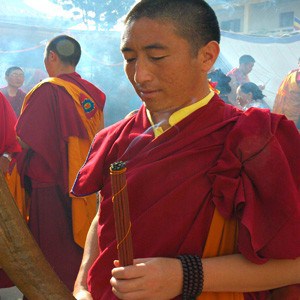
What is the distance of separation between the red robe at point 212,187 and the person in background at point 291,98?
544 cm

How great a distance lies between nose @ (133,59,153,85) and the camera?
118 centimetres

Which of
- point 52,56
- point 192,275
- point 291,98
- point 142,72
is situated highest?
point 142,72

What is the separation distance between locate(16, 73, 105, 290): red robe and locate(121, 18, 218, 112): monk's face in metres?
2.13

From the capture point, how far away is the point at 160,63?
3.89 ft

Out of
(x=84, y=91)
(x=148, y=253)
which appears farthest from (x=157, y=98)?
(x=84, y=91)

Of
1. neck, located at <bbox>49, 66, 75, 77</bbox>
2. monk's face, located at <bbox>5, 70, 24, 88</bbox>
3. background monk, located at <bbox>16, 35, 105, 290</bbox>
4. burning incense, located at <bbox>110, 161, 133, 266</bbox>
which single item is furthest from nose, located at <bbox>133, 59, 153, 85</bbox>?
monk's face, located at <bbox>5, 70, 24, 88</bbox>

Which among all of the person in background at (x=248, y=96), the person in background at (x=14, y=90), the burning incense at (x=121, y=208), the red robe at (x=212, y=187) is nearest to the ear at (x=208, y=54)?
the red robe at (x=212, y=187)

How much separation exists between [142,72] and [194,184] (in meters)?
0.31

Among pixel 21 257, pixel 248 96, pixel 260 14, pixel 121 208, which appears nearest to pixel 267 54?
pixel 248 96

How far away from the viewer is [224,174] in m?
1.13

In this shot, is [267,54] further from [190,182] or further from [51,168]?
[190,182]

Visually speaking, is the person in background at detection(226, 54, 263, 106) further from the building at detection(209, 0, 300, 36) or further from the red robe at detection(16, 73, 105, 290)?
the building at detection(209, 0, 300, 36)

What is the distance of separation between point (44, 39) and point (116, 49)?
1.91m

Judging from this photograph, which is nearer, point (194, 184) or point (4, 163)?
point (194, 184)
